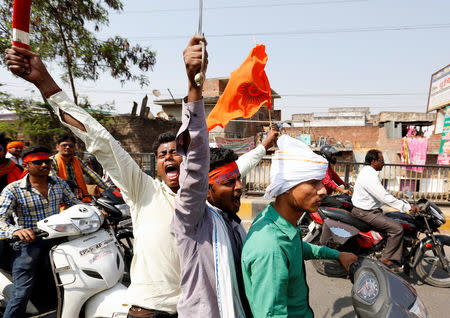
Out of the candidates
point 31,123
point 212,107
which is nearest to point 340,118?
point 212,107

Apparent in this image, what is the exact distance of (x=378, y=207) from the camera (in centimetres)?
381

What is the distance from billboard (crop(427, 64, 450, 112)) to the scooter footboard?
42.8ft

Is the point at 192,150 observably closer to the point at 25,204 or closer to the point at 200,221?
the point at 200,221

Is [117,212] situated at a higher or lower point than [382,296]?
lower

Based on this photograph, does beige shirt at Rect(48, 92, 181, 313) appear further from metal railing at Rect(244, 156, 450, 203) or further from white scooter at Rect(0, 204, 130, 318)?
metal railing at Rect(244, 156, 450, 203)

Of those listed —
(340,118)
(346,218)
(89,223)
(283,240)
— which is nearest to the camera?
(283,240)

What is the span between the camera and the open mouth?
1.72 metres

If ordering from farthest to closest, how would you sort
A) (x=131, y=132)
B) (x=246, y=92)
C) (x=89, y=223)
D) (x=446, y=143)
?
(x=131, y=132)
(x=446, y=143)
(x=246, y=92)
(x=89, y=223)

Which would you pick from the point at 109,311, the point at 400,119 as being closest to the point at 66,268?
the point at 109,311

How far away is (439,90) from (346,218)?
11.0 m

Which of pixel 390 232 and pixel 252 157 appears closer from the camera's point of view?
pixel 252 157

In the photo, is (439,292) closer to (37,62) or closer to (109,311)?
(109,311)

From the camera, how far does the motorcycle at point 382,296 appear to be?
3.67ft

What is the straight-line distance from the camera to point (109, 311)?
2072 millimetres
